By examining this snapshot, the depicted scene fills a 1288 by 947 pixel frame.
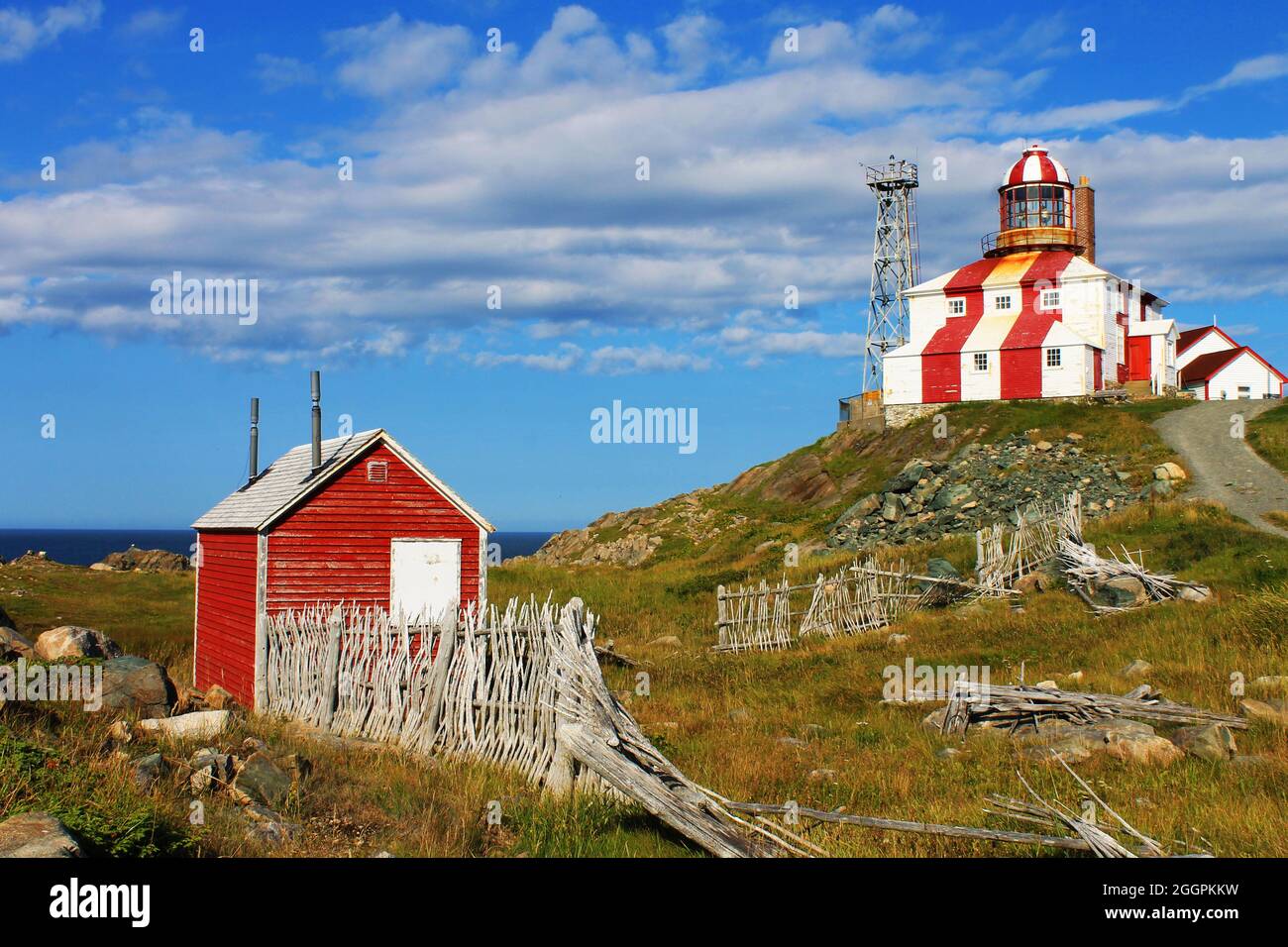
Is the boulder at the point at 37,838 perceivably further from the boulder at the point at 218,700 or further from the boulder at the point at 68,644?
the boulder at the point at 68,644

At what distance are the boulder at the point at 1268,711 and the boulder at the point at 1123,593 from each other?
20.7 ft

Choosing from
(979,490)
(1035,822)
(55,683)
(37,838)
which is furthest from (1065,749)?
(979,490)

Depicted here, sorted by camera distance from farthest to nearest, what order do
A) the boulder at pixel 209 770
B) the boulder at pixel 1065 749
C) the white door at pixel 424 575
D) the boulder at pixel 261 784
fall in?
the white door at pixel 424 575
the boulder at pixel 1065 749
the boulder at pixel 261 784
the boulder at pixel 209 770

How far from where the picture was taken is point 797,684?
680 inches

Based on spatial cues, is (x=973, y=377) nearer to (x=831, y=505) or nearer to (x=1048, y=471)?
(x=831, y=505)

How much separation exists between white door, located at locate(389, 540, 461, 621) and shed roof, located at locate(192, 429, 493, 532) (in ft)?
2.92

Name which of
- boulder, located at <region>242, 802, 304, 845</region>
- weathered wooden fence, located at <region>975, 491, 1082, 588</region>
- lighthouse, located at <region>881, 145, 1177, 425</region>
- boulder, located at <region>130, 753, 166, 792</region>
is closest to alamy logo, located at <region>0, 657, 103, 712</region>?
boulder, located at <region>130, 753, 166, 792</region>

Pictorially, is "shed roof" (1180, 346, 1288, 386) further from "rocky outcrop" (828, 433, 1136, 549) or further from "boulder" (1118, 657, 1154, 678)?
"boulder" (1118, 657, 1154, 678)

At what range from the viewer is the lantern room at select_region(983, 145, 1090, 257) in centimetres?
5088

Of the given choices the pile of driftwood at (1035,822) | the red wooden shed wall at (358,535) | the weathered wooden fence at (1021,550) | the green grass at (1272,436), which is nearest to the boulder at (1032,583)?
the weathered wooden fence at (1021,550)

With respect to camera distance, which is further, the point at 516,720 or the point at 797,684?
the point at 797,684

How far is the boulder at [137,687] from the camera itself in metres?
13.4
